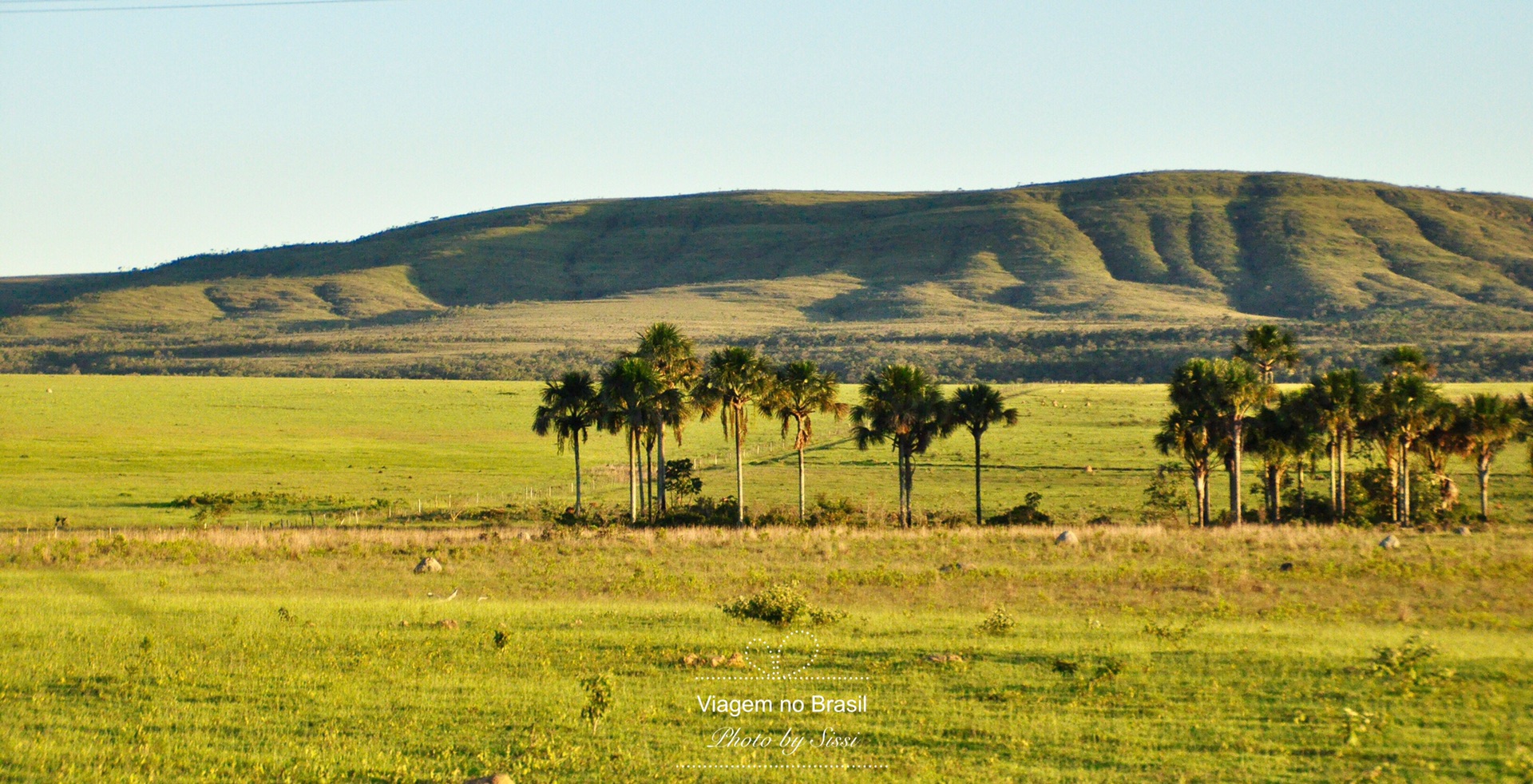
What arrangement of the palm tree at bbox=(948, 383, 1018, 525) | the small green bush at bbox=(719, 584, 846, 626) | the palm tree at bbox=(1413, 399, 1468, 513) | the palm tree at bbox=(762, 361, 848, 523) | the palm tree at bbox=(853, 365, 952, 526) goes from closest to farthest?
the small green bush at bbox=(719, 584, 846, 626), the palm tree at bbox=(1413, 399, 1468, 513), the palm tree at bbox=(762, 361, 848, 523), the palm tree at bbox=(853, 365, 952, 526), the palm tree at bbox=(948, 383, 1018, 525)

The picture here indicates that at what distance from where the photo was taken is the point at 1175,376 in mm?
47375

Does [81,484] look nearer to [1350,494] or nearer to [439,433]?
[439,433]

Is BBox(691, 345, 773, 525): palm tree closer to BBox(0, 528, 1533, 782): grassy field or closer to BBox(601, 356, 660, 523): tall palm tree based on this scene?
BBox(601, 356, 660, 523): tall palm tree

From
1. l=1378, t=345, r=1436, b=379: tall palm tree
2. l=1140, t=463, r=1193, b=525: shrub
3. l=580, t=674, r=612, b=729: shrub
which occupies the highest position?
l=1378, t=345, r=1436, b=379: tall palm tree

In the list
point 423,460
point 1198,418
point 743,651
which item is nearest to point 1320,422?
point 1198,418

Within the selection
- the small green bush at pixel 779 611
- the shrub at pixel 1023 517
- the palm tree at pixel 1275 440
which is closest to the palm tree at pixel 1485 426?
the palm tree at pixel 1275 440

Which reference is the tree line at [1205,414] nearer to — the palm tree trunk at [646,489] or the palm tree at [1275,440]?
the palm tree at [1275,440]

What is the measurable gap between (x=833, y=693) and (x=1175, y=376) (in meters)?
34.8

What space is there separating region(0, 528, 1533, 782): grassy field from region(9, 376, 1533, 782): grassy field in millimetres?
76

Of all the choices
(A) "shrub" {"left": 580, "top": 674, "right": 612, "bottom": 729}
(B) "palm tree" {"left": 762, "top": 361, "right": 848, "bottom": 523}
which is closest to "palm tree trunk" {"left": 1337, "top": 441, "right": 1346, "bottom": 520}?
(B) "palm tree" {"left": 762, "top": 361, "right": 848, "bottom": 523}

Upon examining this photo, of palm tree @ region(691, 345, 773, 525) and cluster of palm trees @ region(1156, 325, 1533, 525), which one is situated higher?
palm tree @ region(691, 345, 773, 525)

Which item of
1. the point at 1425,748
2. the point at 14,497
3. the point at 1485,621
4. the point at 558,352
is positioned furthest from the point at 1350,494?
the point at 558,352

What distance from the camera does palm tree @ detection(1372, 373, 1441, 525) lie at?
47156 mm

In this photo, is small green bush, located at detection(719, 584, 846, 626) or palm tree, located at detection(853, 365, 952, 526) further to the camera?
palm tree, located at detection(853, 365, 952, 526)
